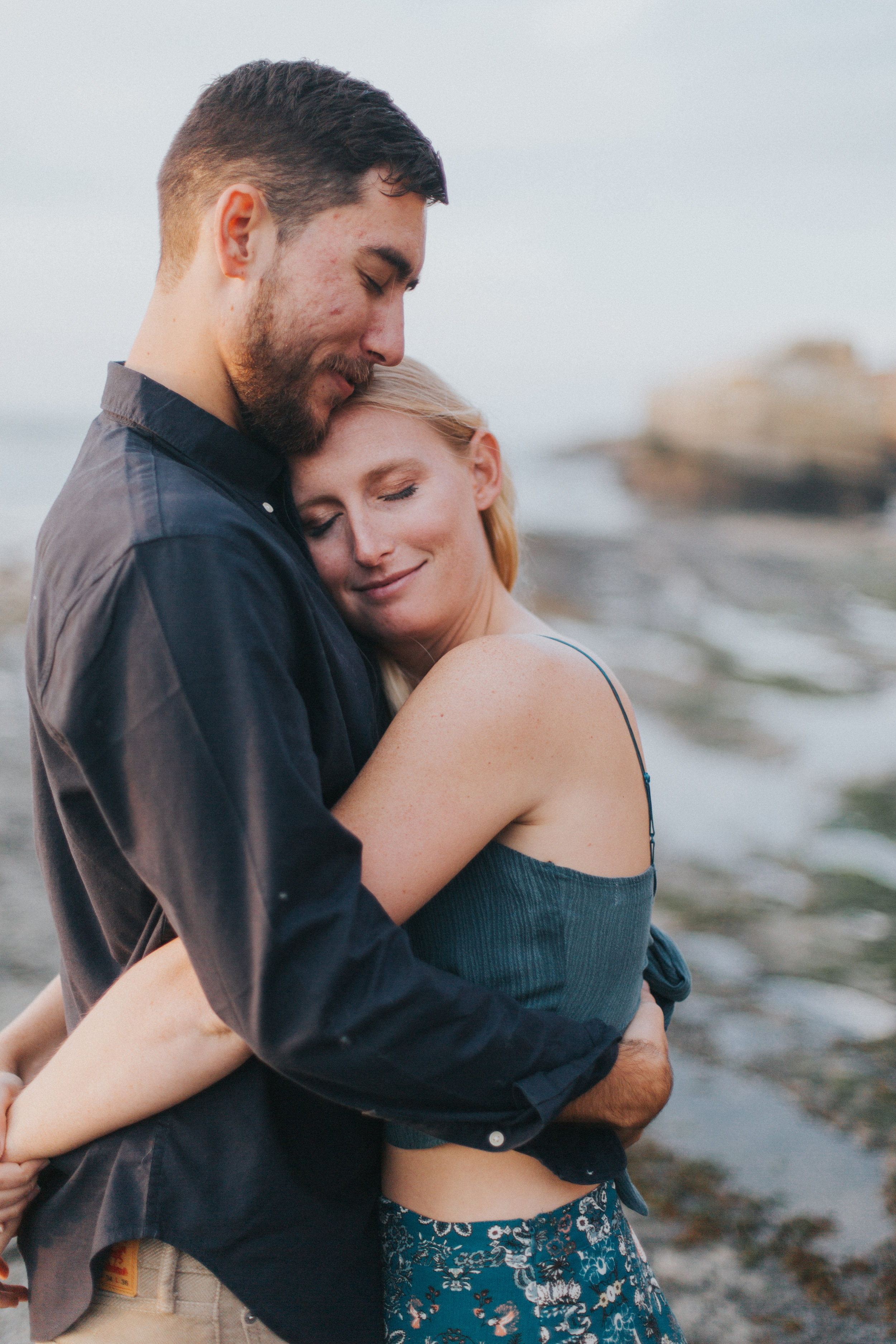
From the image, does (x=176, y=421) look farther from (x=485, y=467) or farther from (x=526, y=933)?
(x=526, y=933)

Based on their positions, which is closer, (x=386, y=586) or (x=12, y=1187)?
(x=12, y=1187)

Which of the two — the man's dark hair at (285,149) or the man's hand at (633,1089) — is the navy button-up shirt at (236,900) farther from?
the man's dark hair at (285,149)

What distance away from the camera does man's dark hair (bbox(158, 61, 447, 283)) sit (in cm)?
154

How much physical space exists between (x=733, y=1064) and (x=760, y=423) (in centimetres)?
1429

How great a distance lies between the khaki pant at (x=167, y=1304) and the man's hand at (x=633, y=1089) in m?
0.50

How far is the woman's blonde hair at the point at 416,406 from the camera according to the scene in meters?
1.90

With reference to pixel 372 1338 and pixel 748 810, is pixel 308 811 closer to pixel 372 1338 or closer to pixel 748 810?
pixel 372 1338

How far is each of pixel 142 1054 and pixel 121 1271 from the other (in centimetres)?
31

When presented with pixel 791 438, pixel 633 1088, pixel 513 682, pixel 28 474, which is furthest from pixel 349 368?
pixel 28 474

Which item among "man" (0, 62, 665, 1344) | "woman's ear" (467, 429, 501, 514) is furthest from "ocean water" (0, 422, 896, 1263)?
"man" (0, 62, 665, 1344)

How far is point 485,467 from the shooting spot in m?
2.14

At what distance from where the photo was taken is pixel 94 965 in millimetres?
1552

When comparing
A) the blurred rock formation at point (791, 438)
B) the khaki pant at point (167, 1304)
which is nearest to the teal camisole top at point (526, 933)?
the khaki pant at point (167, 1304)

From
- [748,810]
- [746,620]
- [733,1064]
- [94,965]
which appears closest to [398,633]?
[94,965]
